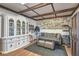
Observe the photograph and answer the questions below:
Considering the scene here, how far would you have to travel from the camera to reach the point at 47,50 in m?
1.82

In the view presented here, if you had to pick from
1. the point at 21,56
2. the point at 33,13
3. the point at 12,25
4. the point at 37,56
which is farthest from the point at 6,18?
the point at 37,56

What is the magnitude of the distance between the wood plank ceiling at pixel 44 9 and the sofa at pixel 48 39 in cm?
34

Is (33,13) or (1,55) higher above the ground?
(33,13)

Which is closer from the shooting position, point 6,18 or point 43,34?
point 6,18

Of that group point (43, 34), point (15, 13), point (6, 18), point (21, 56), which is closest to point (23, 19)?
point (15, 13)

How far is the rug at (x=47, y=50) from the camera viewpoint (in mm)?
1764

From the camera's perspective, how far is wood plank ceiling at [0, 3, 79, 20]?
5.54 feet

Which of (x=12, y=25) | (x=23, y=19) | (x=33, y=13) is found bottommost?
(x=12, y=25)

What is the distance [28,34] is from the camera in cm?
192

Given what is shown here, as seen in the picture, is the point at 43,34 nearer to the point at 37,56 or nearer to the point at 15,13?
the point at 37,56

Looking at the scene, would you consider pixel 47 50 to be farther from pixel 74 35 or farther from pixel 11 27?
pixel 11 27

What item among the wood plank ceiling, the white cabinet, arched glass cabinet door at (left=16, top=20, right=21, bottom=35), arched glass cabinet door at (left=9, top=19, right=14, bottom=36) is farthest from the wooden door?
arched glass cabinet door at (left=9, top=19, right=14, bottom=36)

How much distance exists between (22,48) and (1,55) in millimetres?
413

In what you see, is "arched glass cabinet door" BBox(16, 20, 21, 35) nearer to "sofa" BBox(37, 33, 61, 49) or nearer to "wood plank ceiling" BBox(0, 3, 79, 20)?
"wood plank ceiling" BBox(0, 3, 79, 20)
